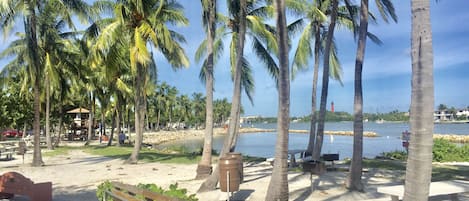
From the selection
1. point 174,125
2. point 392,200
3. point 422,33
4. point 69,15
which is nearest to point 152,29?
point 69,15

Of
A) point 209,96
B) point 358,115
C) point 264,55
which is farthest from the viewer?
point 264,55

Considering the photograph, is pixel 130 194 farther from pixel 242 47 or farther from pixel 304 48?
pixel 304 48

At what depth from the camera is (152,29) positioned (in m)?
15.5

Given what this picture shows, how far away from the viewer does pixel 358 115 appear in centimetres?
891

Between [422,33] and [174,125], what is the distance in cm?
11898

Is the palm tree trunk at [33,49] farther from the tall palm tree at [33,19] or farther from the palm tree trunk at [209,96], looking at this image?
the palm tree trunk at [209,96]

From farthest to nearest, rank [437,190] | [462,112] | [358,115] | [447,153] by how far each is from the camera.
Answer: [462,112], [447,153], [358,115], [437,190]

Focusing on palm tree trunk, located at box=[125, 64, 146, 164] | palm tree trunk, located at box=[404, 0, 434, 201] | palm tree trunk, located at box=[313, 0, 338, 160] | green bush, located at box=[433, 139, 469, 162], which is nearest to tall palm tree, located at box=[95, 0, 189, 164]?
palm tree trunk, located at box=[125, 64, 146, 164]

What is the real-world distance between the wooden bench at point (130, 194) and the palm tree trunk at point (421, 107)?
8.70 feet

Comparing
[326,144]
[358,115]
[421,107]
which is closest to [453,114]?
[326,144]

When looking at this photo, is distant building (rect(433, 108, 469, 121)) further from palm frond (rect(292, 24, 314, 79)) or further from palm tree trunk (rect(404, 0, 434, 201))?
palm tree trunk (rect(404, 0, 434, 201))

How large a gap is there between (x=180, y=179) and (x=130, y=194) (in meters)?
5.36

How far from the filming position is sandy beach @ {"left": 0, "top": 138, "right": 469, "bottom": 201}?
8.59 metres

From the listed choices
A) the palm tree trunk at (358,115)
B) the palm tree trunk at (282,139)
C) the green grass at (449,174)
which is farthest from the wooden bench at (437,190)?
the green grass at (449,174)
